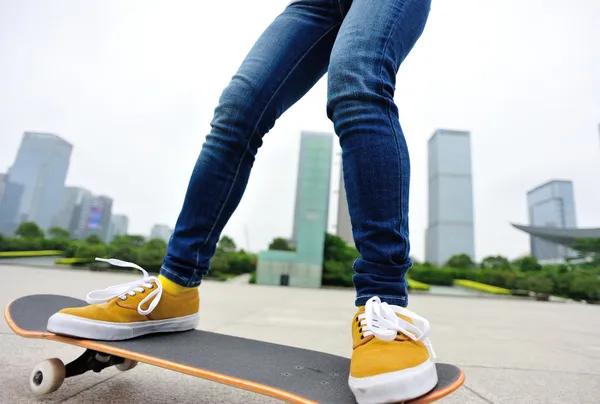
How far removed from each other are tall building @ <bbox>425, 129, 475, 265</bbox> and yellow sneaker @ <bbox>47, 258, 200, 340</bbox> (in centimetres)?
2521

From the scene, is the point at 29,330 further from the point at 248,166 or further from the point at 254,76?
the point at 254,76

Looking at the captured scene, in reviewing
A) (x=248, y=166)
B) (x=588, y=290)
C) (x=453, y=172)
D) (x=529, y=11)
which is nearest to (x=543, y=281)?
(x=588, y=290)

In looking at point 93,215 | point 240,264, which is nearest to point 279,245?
point 240,264

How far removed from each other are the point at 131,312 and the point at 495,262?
1943 centimetres

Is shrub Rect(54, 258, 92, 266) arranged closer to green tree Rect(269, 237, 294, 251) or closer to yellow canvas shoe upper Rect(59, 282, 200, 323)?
green tree Rect(269, 237, 294, 251)

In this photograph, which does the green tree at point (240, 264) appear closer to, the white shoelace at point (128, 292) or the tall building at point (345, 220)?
the tall building at point (345, 220)

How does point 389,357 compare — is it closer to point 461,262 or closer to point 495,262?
point 461,262

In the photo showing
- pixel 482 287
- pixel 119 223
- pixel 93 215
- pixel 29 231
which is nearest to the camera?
pixel 482 287

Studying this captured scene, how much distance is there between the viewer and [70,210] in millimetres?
17281

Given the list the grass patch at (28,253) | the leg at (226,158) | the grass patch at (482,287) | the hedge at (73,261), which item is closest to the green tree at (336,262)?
the grass patch at (482,287)

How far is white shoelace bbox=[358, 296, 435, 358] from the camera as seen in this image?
44 cm

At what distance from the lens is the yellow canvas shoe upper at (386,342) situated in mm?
399

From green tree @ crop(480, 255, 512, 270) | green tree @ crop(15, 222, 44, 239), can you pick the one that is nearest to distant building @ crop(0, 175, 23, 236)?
green tree @ crop(15, 222, 44, 239)

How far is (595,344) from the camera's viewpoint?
174 cm
